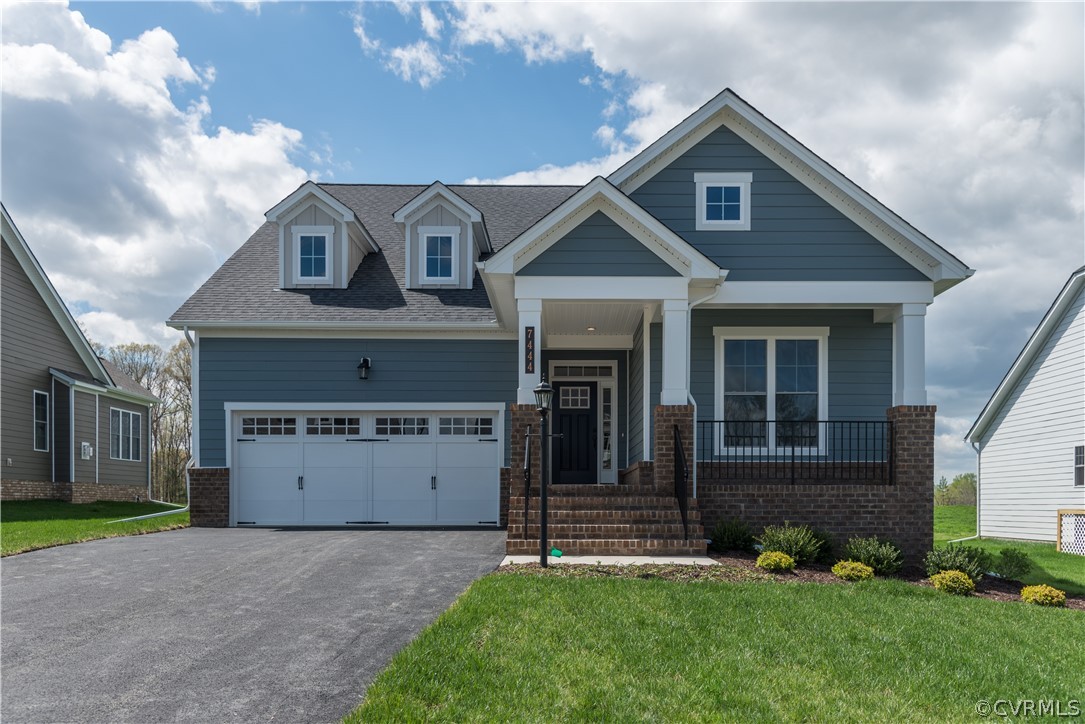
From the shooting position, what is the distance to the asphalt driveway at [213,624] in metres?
5.59

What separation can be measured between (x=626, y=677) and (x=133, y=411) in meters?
24.6

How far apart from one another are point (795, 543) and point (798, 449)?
12.2 feet

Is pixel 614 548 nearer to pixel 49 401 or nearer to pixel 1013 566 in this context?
pixel 1013 566

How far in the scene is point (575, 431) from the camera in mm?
17250

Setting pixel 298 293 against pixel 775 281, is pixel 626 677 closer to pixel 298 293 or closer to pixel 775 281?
pixel 775 281

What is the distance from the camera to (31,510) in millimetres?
18703

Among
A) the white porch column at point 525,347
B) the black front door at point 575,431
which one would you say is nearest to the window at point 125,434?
the black front door at point 575,431

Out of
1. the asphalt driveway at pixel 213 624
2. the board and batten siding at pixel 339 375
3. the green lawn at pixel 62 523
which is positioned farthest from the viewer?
the board and batten siding at pixel 339 375

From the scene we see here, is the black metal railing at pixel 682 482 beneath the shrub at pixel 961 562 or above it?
above

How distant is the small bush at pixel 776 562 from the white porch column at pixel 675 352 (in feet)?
8.97

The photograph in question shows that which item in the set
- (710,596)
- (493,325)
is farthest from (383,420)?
(710,596)

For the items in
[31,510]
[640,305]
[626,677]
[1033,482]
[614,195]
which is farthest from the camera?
[1033,482]

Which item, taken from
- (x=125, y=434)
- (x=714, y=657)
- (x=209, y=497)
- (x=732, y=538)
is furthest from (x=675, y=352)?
(x=125, y=434)

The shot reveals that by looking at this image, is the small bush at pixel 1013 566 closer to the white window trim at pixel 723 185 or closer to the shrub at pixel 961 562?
the shrub at pixel 961 562
